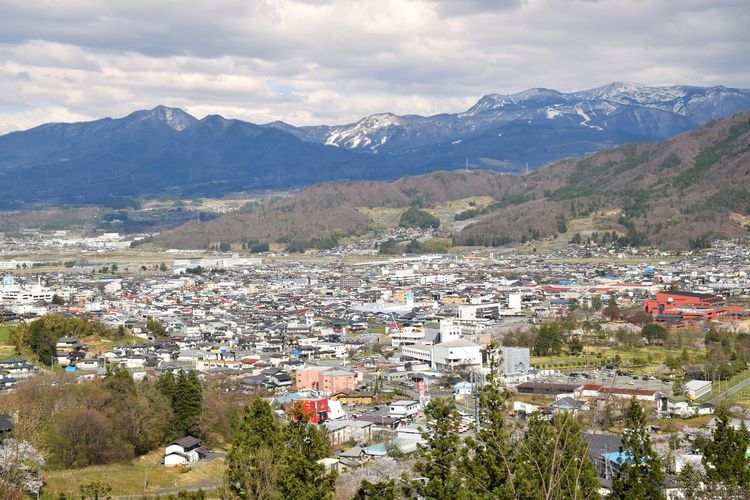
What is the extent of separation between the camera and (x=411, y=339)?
3434cm

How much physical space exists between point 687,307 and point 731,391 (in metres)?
14.1

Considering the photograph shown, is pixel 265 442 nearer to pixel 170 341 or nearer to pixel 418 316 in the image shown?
pixel 170 341

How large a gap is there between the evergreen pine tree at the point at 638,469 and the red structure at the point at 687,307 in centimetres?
2386

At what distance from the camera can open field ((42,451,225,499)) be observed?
16812mm

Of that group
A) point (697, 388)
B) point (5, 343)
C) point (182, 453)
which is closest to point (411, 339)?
point (697, 388)

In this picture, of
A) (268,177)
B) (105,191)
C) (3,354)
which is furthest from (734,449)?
(268,177)

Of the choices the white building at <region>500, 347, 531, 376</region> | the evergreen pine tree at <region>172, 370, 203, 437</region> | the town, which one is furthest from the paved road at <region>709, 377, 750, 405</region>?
the evergreen pine tree at <region>172, 370, 203, 437</region>

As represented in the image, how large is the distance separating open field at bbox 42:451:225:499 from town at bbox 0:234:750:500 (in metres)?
0.44

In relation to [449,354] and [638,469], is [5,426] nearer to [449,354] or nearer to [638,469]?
[638,469]

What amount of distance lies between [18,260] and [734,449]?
61.9 metres

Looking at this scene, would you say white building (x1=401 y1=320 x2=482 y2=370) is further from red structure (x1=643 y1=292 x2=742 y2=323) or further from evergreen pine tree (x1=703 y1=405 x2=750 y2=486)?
evergreen pine tree (x1=703 y1=405 x2=750 y2=486)

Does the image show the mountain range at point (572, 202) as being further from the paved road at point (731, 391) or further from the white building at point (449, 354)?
the paved road at point (731, 391)

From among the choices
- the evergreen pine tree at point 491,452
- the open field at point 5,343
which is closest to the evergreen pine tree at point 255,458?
A: the evergreen pine tree at point 491,452

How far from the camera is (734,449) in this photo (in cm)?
1355
